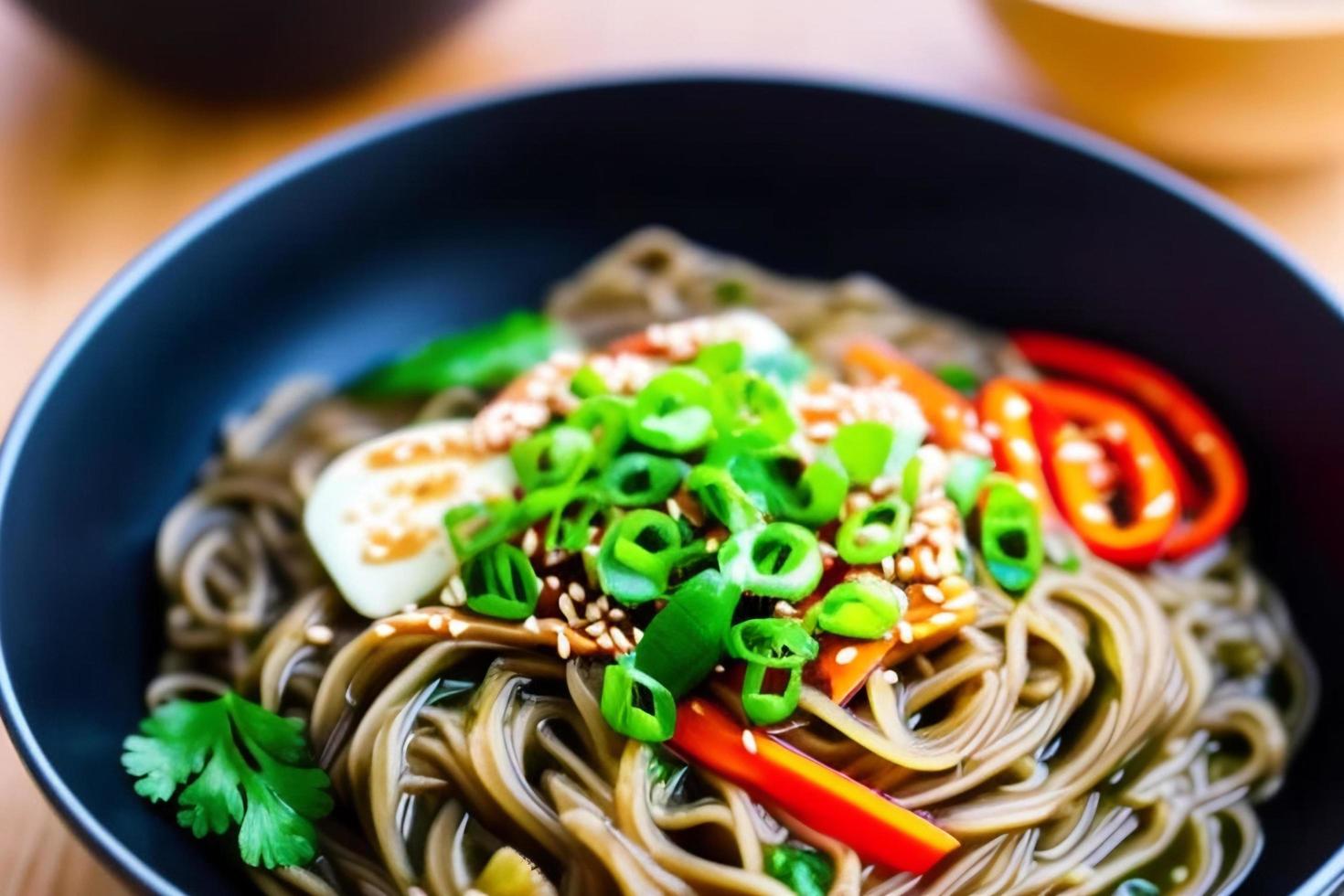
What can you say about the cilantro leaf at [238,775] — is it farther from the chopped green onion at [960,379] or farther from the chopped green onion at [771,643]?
the chopped green onion at [960,379]

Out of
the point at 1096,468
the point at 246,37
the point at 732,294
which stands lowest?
the point at 1096,468

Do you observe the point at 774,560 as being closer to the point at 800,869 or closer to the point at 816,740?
the point at 816,740

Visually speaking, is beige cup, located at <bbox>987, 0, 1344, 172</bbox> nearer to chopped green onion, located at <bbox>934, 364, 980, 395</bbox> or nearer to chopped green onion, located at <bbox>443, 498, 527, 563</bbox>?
chopped green onion, located at <bbox>934, 364, 980, 395</bbox>

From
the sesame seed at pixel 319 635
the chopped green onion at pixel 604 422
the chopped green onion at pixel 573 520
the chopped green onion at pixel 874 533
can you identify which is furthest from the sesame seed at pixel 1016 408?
the sesame seed at pixel 319 635

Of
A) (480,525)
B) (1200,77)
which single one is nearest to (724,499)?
(480,525)

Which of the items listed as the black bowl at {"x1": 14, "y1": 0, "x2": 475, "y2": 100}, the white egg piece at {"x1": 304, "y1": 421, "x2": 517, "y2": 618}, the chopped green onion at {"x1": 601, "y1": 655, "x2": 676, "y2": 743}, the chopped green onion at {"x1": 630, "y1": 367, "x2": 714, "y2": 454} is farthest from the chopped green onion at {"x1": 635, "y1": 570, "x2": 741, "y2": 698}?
the black bowl at {"x1": 14, "y1": 0, "x2": 475, "y2": 100}

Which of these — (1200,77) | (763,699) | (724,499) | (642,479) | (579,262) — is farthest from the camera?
(579,262)
